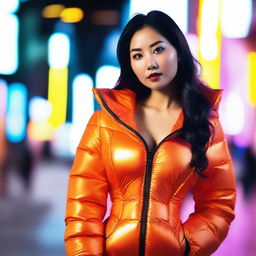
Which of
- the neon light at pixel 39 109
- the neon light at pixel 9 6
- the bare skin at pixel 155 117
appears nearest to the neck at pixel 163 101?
the bare skin at pixel 155 117

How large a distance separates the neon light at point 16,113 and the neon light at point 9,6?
1.55 feet

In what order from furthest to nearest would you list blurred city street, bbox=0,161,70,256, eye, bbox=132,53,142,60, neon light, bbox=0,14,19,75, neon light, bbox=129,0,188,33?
neon light, bbox=0,14,19,75 < blurred city street, bbox=0,161,70,256 < neon light, bbox=129,0,188,33 < eye, bbox=132,53,142,60

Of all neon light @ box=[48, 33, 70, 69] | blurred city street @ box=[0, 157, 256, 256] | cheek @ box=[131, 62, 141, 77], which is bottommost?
blurred city street @ box=[0, 157, 256, 256]

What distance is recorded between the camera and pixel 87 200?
134 centimetres

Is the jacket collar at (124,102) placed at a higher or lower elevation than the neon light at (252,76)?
lower

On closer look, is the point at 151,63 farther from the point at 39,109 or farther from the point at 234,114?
the point at 39,109

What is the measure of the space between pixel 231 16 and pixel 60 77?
112cm

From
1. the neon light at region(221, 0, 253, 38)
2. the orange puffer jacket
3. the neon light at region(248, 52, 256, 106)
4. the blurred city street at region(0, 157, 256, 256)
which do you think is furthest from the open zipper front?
the neon light at region(248, 52, 256, 106)

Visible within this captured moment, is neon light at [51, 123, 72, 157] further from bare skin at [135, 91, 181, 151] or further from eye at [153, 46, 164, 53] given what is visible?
eye at [153, 46, 164, 53]

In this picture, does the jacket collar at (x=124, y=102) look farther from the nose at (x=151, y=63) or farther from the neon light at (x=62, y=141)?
the neon light at (x=62, y=141)

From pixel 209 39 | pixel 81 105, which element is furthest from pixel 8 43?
pixel 209 39

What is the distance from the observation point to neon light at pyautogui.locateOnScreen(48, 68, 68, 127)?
3311 mm

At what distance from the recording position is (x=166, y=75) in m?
1.38

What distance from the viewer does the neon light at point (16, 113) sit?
343cm
